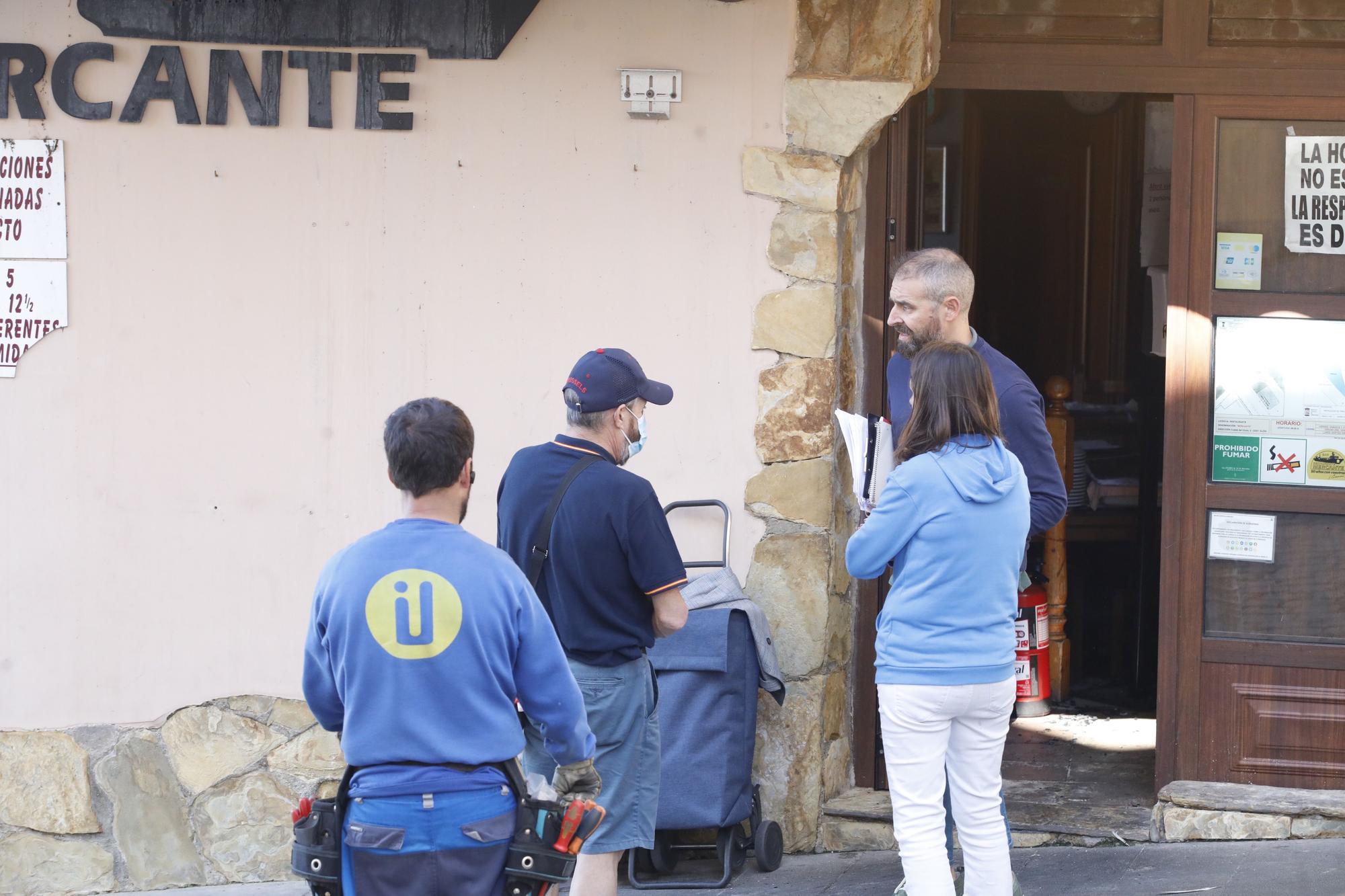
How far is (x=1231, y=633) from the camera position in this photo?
179 inches

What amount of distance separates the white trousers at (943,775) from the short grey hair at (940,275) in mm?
1067

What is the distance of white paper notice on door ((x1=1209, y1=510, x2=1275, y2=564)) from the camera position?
4512mm

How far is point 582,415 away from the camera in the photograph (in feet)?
11.1

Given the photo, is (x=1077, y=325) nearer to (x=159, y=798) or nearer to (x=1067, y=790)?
(x=1067, y=790)

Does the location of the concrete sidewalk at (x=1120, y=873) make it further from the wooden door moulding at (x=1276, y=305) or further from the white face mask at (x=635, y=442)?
the wooden door moulding at (x=1276, y=305)

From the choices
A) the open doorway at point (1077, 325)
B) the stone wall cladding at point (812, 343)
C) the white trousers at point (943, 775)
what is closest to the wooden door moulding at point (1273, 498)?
the open doorway at point (1077, 325)

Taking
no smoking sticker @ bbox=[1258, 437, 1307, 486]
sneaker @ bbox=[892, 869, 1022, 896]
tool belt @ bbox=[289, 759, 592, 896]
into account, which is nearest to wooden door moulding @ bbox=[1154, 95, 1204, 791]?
no smoking sticker @ bbox=[1258, 437, 1307, 486]

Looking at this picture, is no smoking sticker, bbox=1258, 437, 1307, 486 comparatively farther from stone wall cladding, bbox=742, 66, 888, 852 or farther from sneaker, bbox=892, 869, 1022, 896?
sneaker, bbox=892, 869, 1022, 896

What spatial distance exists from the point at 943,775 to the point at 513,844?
4.15 feet

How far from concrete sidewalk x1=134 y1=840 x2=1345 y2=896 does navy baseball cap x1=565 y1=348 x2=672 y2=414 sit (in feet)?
5.74

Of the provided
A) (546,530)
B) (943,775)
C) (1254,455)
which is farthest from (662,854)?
(1254,455)

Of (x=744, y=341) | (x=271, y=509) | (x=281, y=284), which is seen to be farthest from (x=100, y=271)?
(x=744, y=341)

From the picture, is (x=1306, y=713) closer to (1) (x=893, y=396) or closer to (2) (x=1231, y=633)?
(2) (x=1231, y=633)

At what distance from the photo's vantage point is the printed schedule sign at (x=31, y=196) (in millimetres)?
4473
